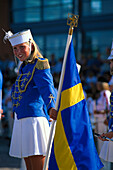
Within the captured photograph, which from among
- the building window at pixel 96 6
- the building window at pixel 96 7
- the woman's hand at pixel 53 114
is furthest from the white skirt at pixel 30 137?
the building window at pixel 96 6

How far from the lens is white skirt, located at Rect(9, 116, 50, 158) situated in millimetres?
4426

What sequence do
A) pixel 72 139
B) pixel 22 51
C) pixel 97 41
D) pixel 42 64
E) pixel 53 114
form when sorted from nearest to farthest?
A: pixel 72 139 → pixel 53 114 → pixel 42 64 → pixel 22 51 → pixel 97 41

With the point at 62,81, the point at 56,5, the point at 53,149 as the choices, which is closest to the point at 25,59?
the point at 62,81

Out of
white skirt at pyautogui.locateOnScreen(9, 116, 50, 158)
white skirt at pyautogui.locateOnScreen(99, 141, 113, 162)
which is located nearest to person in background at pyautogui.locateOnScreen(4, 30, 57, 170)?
white skirt at pyautogui.locateOnScreen(9, 116, 50, 158)

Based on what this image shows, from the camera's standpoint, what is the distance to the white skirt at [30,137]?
4.43 meters

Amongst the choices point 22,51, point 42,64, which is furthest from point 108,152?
point 22,51

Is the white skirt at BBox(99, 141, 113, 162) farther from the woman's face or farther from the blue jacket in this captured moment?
the woman's face

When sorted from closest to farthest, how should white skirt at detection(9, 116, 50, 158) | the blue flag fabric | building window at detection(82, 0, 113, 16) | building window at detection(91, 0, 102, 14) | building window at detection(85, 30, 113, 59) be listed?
the blue flag fabric
white skirt at detection(9, 116, 50, 158)
building window at detection(85, 30, 113, 59)
building window at detection(82, 0, 113, 16)
building window at detection(91, 0, 102, 14)

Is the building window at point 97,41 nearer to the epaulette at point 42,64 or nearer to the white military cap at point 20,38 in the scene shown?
the white military cap at point 20,38

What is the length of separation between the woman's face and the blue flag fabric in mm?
715

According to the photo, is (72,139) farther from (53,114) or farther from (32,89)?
(32,89)

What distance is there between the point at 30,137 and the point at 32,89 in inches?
19.6

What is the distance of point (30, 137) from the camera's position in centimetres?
445

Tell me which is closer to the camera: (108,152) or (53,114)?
(53,114)
